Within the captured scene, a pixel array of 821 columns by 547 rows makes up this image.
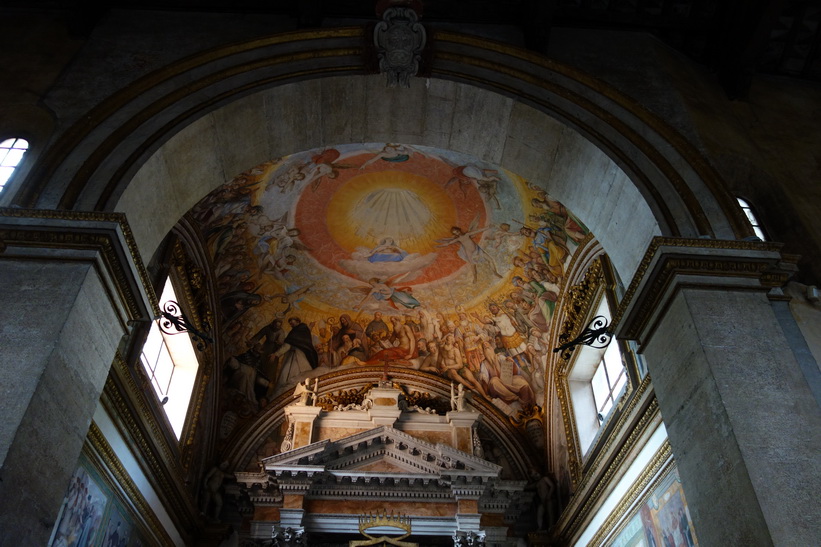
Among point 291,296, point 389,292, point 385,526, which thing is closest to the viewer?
point 385,526

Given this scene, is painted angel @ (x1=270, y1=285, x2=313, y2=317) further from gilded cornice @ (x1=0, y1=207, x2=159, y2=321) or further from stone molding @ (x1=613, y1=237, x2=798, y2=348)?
stone molding @ (x1=613, y1=237, x2=798, y2=348)

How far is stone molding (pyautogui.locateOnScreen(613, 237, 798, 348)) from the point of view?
19.9 ft

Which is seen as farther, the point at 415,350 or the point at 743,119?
the point at 415,350

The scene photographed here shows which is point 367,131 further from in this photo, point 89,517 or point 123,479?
point 89,517

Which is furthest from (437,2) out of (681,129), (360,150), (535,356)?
(535,356)

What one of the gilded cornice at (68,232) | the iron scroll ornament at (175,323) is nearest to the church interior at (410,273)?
the gilded cornice at (68,232)

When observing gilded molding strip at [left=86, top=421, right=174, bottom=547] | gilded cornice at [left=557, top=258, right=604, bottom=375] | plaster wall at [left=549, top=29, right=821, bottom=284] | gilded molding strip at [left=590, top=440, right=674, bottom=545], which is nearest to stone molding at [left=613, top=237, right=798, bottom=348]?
plaster wall at [left=549, top=29, right=821, bottom=284]

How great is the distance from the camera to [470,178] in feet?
43.0

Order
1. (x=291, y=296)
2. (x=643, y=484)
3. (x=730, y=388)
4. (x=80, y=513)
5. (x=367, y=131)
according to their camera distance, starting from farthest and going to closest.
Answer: (x=291, y=296) < (x=643, y=484) < (x=367, y=131) < (x=80, y=513) < (x=730, y=388)

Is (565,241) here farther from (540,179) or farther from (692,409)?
(692,409)

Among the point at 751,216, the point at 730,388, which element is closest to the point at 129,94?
the point at 730,388

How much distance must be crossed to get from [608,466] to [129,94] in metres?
8.00

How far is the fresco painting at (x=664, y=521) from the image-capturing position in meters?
8.29

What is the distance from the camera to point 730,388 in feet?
17.4
